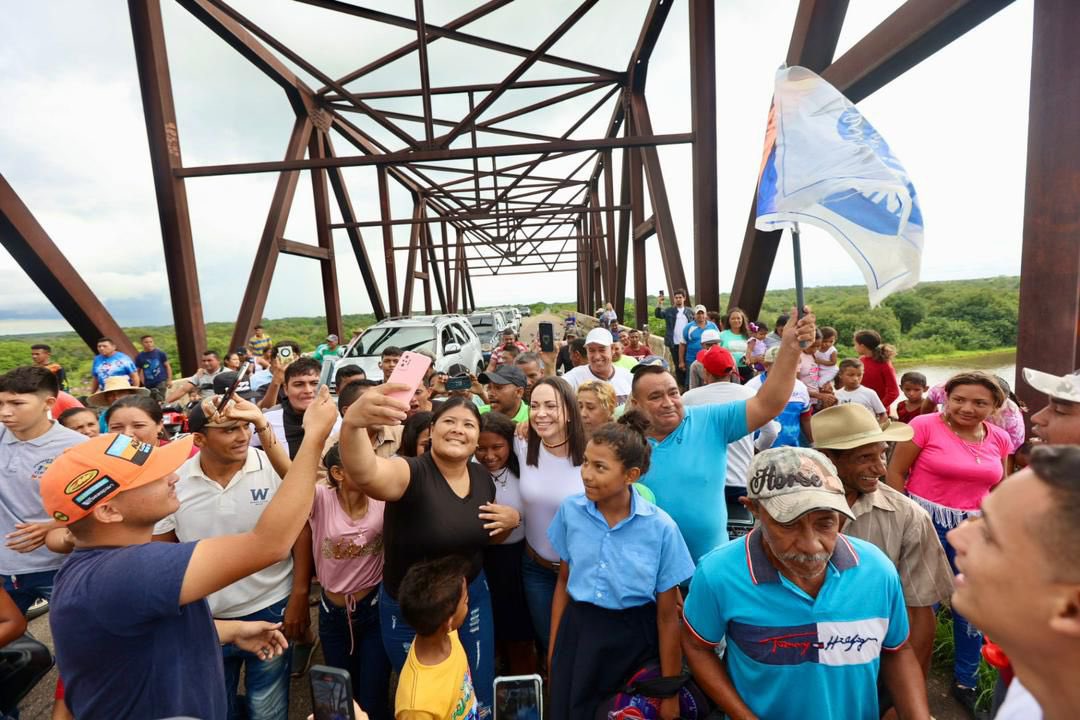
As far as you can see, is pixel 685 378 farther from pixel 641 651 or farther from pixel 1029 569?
pixel 1029 569

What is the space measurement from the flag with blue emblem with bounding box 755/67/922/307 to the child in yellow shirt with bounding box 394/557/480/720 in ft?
6.47

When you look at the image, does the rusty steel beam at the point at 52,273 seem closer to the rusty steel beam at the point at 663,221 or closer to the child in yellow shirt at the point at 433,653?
the child in yellow shirt at the point at 433,653

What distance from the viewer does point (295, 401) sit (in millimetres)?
3555

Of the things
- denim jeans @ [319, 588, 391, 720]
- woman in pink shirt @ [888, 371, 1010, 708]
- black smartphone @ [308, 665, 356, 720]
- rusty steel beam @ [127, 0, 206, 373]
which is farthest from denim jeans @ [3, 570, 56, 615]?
rusty steel beam @ [127, 0, 206, 373]

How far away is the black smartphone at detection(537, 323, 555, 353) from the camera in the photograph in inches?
401

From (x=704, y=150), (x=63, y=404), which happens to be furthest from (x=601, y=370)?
(x=63, y=404)

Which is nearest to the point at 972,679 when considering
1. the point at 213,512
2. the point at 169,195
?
the point at 213,512

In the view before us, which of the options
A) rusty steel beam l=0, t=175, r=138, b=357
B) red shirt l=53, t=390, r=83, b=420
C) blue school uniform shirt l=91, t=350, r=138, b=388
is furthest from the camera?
blue school uniform shirt l=91, t=350, r=138, b=388

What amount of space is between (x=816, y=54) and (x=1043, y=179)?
2688 millimetres

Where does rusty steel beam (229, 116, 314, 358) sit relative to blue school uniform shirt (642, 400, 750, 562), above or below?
above

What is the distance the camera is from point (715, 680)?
5.52ft

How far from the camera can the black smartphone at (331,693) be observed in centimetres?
102

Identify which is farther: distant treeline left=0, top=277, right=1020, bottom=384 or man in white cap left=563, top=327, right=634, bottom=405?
distant treeline left=0, top=277, right=1020, bottom=384

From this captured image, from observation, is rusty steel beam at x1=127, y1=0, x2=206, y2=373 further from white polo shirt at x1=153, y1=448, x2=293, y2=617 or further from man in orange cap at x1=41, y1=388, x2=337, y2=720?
man in orange cap at x1=41, y1=388, x2=337, y2=720
